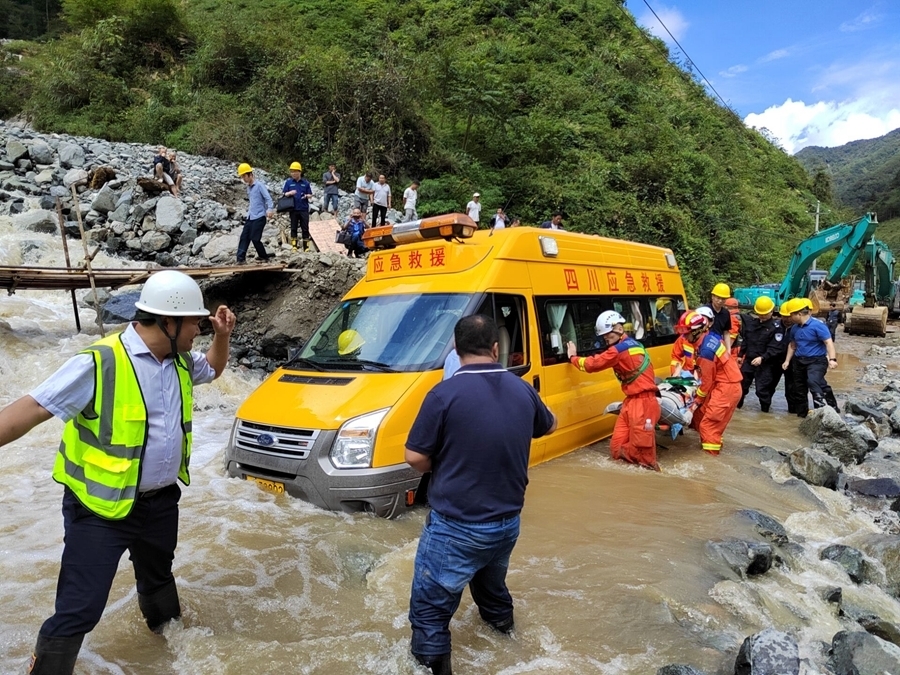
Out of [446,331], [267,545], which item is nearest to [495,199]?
[446,331]

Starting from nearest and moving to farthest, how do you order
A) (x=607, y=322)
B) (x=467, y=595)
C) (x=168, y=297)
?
1. (x=168, y=297)
2. (x=467, y=595)
3. (x=607, y=322)

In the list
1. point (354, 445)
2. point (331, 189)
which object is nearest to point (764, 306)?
point (354, 445)

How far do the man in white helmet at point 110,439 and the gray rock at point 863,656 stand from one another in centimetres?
344

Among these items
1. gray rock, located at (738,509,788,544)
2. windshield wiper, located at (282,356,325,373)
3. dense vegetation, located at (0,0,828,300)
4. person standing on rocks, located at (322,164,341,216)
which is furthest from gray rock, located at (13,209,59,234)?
gray rock, located at (738,509,788,544)

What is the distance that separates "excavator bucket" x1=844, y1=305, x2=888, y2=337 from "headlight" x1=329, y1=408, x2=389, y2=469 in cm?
2400

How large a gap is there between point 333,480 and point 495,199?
58.2ft

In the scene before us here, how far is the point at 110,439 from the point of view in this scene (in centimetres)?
256

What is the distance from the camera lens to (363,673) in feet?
10.0

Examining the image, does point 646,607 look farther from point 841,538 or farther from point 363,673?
point 841,538

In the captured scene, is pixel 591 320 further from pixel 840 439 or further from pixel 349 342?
pixel 840 439

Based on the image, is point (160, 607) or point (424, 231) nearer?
point (160, 607)

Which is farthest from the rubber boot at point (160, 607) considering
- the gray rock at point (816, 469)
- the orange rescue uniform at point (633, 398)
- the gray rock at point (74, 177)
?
the gray rock at point (74, 177)

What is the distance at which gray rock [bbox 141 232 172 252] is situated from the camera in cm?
1253

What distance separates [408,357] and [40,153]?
16.3 metres
